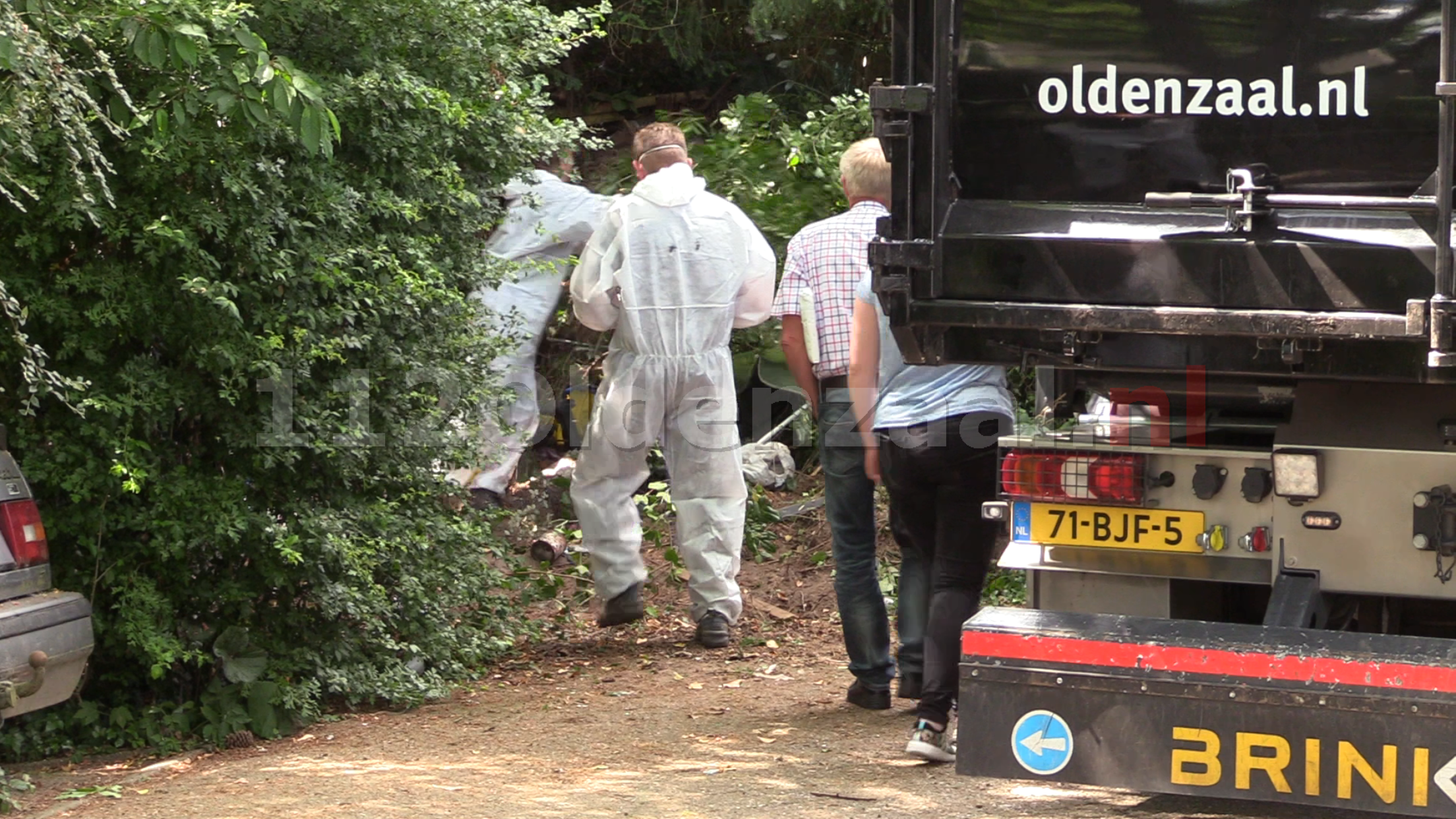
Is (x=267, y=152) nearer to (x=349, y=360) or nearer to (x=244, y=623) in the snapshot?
(x=349, y=360)

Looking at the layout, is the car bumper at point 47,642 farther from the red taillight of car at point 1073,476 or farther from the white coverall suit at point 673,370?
the red taillight of car at point 1073,476

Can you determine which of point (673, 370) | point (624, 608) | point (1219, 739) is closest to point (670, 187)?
point (673, 370)

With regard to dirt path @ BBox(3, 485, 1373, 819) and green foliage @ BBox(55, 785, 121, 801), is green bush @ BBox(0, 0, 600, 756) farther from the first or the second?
green foliage @ BBox(55, 785, 121, 801)

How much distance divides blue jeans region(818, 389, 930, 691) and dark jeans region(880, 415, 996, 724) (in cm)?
62

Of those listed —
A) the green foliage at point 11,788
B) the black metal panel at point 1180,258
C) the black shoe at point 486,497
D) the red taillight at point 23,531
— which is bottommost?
the green foliage at point 11,788

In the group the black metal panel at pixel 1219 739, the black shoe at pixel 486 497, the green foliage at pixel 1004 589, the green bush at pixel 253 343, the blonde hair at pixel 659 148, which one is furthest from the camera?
the black shoe at pixel 486 497

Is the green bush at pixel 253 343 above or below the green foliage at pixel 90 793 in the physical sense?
above

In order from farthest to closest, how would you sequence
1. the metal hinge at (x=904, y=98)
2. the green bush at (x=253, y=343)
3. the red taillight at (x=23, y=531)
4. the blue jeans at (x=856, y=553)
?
1. the blue jeans at (x=856, y=553)
2. the green bush at (x=253, y=343)
3. the red taillight at (x=23, y=531)
4. the metal hinge at (x=904, y=98)

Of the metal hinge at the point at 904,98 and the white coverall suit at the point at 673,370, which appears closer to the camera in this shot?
the metal hinge at the point at 904,98

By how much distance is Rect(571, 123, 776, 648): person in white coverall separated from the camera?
24.3 feet

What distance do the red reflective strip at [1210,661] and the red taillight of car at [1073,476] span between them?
578mm

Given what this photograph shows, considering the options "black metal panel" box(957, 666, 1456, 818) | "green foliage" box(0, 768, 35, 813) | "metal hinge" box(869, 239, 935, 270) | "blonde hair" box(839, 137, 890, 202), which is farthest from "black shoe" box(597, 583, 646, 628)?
"black metal panel" box(957, 666, 1456, 818)

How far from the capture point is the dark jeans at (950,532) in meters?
5.59

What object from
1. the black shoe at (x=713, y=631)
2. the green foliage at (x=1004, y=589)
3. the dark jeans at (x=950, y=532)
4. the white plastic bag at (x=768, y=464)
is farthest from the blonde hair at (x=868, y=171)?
the white plastic bag at (x=768, y=464)
